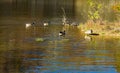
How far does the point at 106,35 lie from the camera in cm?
5038

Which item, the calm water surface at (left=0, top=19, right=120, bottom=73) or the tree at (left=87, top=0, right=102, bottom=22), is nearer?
the calm water surface at (left=0, top=19, right=120, bottom=73)

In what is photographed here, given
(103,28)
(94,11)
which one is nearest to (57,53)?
(103,28)

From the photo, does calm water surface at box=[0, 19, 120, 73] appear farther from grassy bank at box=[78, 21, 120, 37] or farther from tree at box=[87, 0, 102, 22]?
tree at box=[87, 0, 102, 22]

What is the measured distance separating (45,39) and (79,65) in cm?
1551

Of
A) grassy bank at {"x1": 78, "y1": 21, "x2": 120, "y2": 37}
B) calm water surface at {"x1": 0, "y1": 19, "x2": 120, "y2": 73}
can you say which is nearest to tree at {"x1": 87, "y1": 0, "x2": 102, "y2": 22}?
grassy bank at {"x1": 78, "y1": 21, "x2": 120, "y2": 37}

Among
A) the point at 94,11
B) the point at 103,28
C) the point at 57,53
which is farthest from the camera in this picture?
the point at 94,11

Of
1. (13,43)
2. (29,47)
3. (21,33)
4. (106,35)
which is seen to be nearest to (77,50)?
(29,47)

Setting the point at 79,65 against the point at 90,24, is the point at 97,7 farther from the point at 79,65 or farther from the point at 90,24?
the point at 79,65

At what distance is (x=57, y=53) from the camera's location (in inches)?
1507

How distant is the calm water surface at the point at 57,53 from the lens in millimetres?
31294

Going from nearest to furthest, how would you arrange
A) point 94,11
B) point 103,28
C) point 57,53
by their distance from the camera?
1. point 57,53
2. point 103,28
3. point 94,11

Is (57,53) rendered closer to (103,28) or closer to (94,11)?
Result: (103,28)

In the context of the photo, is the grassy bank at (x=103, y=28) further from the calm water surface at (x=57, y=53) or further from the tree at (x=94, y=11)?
the calm water surface at (x=57, y=53)

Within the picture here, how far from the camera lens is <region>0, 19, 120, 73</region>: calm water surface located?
31.3 m
